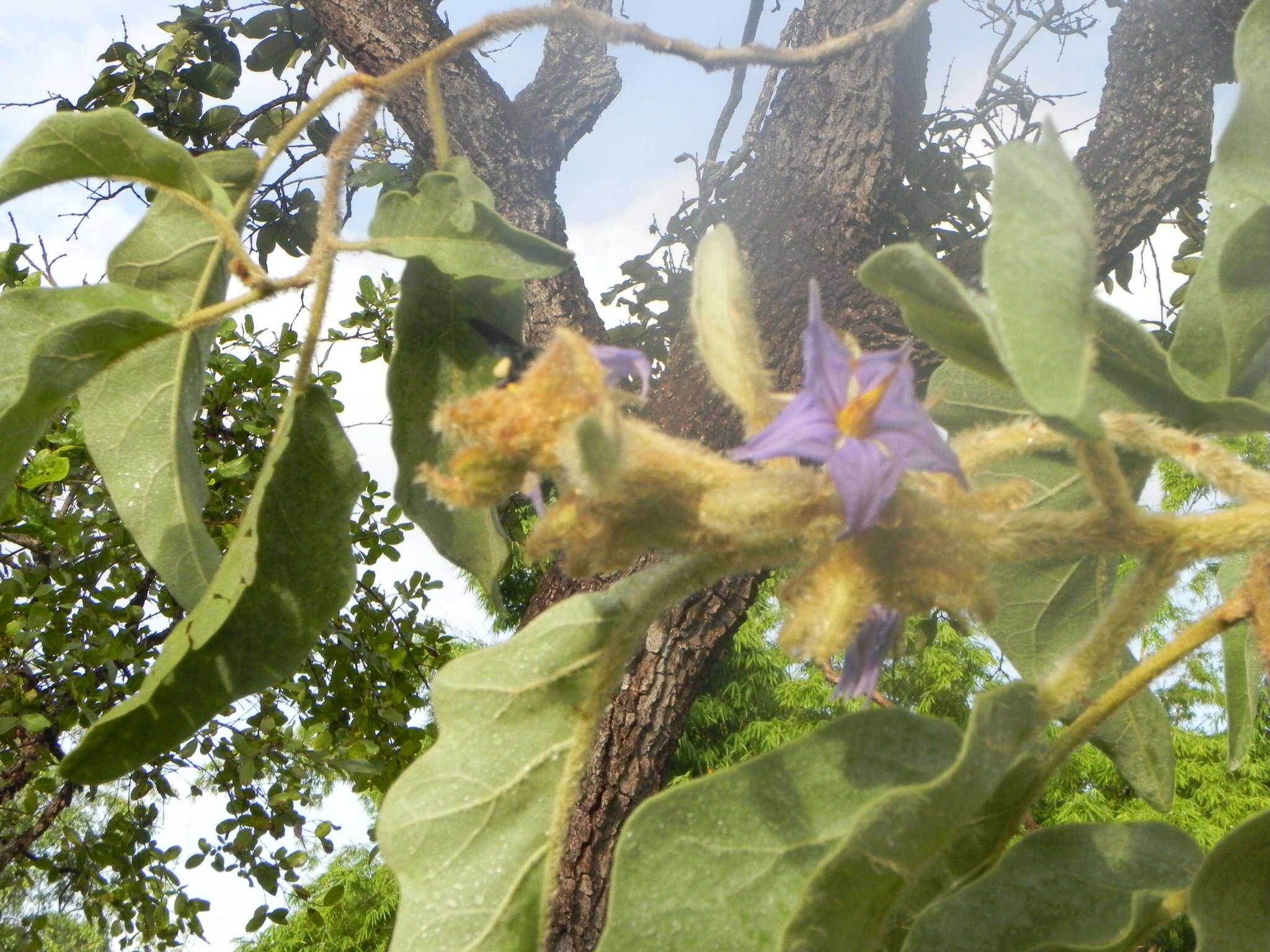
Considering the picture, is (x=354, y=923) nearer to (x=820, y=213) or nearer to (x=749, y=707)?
(x=749, y=707)

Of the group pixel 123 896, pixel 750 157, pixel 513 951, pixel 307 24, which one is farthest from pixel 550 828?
pixel 307 24

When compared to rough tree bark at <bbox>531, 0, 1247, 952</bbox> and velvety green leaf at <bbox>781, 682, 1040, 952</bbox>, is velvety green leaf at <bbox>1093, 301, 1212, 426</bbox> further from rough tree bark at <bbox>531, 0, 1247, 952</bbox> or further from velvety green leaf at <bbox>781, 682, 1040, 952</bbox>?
rough tree bark at <bbox>531, 0, 1247, 952</bbox>

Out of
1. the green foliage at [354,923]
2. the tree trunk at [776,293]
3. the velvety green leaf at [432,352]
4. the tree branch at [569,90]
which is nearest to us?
the velvety green leaf at [432,352]

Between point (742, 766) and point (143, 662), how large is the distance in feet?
7.14

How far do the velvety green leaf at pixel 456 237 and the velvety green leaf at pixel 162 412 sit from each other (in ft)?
0.58

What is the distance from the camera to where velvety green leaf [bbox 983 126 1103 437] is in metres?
0.34

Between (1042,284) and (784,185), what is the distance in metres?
1.94

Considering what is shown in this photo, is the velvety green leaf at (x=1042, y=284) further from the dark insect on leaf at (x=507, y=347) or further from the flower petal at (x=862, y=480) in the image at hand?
the dark insect on leaf at (x=507, y=347)

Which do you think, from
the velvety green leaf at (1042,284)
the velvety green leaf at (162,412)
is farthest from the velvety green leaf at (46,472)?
the velvety green leaf at (1042,284)

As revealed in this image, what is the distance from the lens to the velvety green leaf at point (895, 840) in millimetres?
394

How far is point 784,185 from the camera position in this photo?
2.22 meters

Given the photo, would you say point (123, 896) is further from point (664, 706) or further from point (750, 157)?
point (750, 157)

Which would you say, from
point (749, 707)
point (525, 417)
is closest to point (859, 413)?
point (525, 417)

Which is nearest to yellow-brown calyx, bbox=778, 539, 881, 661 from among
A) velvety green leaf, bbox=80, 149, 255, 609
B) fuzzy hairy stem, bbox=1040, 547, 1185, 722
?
fuzzy hairy stem, bbox=1040, 547, 1185, 722
